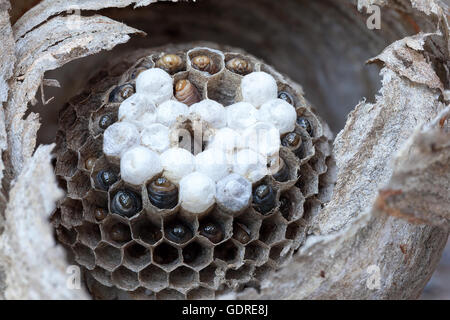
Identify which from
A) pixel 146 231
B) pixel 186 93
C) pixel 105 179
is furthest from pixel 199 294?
pixel 186 93

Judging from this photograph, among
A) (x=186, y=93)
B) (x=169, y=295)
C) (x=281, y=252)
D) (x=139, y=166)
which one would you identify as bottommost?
(x=169, y=295)

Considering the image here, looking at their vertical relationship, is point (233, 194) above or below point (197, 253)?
above

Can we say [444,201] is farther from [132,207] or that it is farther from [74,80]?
[74,80]

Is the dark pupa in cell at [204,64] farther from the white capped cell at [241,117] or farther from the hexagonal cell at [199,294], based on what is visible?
the hexagonal cell at [199,294]

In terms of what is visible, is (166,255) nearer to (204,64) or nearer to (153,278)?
(153,278)

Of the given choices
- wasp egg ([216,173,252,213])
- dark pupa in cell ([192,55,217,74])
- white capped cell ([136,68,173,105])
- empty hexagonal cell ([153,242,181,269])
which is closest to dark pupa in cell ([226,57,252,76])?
dark pupa in cell ([192,55,217,74])

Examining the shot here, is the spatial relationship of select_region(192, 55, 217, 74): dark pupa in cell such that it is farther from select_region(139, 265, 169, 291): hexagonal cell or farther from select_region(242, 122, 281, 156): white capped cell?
select_region(139, 265, 169, 291): hexagonal cell

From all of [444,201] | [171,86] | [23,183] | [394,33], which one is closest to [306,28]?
[394,33]

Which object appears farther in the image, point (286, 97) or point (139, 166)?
point (286, 97)
